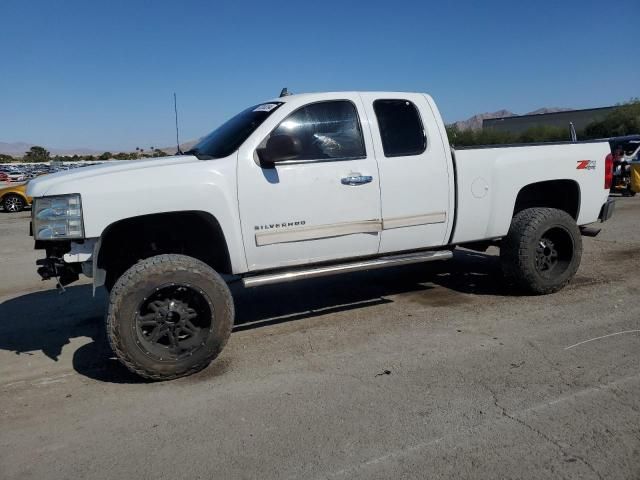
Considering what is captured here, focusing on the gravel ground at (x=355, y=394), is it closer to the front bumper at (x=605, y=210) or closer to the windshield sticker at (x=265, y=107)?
the front bumper at (x=605, y=210)

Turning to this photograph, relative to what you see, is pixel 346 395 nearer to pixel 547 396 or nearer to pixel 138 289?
pixel 547 396

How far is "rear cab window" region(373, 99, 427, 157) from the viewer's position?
505 cm

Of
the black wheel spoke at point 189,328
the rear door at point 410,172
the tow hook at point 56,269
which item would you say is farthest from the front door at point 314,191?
the tow hook at point 56,269

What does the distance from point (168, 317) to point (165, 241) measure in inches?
39.5

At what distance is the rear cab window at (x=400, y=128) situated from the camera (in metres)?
5.05

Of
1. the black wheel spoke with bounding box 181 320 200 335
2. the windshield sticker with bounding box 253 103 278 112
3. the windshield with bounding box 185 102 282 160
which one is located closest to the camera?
the black wheel spoke with bounding box 181 320 200 335

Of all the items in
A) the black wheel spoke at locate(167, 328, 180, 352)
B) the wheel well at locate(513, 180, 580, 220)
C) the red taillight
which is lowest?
the black wheel spoke at locate(167, 328, 180, 352)

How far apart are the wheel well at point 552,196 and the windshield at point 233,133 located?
9.90ft

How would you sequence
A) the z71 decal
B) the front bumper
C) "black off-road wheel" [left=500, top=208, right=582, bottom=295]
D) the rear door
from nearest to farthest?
the rear door → "black off-road wheel" [left=500, top=208, right=582, bottom=295] → the z71 decal → the front bumper

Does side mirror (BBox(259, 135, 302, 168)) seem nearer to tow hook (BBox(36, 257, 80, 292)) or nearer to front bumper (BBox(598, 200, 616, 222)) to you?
tow hook (BBox(36, 257, 80, 292))

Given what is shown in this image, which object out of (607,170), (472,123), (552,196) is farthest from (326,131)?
(472,123)

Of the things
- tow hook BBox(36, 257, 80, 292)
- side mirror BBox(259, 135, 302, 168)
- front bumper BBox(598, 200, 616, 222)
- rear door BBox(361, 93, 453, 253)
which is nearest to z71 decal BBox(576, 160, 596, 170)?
front bumper BBox(598, 200, 616, 222)

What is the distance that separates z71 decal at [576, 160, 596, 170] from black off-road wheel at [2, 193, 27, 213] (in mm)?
19520

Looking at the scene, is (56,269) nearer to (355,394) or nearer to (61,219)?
(61,219)
